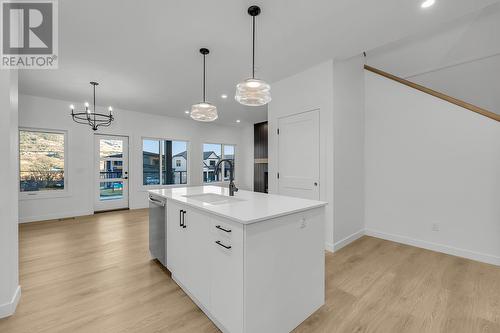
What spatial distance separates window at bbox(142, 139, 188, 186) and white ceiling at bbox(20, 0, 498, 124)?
2.65 metres

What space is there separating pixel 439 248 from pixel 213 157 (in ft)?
21.6

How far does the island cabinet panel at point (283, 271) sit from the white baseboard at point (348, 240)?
4.52ft

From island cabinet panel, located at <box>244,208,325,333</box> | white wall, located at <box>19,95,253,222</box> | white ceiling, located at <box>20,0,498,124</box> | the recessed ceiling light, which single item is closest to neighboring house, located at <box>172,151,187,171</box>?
white wall, located at <box>19,95,253,222</box>

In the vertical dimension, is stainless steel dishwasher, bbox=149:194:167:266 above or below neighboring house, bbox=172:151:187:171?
below

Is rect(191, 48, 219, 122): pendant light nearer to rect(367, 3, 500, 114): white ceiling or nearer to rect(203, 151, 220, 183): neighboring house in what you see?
rect(367, 3, 500, 114): white ceiling

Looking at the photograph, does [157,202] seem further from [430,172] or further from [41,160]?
[41,160]

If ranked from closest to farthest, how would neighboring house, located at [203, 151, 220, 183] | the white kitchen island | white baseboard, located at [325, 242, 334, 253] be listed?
the white kitchen island < white baseboard, located at [325, 242, 334, 253] < neighboring house, located at [203, 151, 220, 183]

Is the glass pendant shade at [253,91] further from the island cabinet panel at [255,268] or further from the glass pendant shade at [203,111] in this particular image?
the island cabinet panel at [255,268]

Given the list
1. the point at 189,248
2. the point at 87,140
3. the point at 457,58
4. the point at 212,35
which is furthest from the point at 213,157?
the point at 457,58

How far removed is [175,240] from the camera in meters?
2.20

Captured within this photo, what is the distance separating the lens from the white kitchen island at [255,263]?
1.37m

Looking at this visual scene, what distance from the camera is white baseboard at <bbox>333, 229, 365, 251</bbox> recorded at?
310cm

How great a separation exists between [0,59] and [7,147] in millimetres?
716

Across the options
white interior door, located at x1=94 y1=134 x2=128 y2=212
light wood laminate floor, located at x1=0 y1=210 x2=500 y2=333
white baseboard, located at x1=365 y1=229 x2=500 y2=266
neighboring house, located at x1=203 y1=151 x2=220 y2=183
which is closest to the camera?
light wood laminate floor, located at x1=0 y1=210 x2=500 y2=333
